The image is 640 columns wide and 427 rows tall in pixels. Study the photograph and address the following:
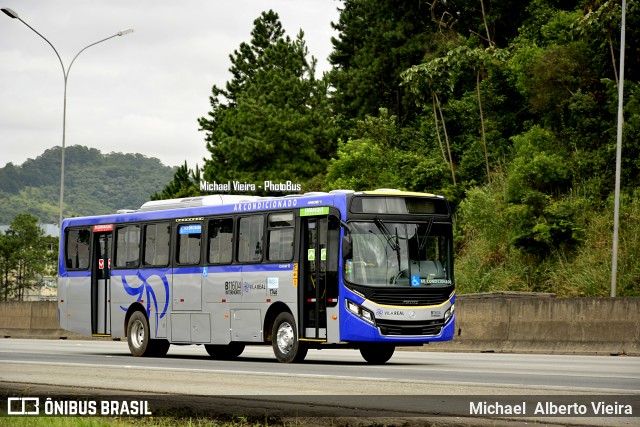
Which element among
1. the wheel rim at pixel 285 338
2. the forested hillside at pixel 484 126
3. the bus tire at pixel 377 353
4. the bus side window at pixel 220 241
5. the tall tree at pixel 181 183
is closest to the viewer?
the wheel rim at pixel 285 338

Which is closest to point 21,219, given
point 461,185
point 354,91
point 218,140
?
point 218,140

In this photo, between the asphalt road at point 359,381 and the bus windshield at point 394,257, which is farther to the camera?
the bus windshield at point 394,257

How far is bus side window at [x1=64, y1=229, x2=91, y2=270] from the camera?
91.7ft

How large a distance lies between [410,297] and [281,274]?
2774mm

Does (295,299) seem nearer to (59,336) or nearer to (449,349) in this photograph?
(449,349)

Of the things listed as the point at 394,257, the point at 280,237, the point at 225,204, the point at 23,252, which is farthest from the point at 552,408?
the point at 23,252

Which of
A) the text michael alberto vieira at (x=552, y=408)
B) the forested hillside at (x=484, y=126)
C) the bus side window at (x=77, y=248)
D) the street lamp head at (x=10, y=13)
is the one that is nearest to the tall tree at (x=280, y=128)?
the forested hillside at (x=484, y=126)

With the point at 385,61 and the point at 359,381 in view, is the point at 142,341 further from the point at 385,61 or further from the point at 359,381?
the point at 385,61

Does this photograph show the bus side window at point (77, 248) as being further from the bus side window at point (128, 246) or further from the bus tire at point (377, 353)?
the bus tire at point (377, 353)

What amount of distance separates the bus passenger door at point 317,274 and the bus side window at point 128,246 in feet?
19.8

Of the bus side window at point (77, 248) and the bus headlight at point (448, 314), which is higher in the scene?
the bus side window at point (77, 248)

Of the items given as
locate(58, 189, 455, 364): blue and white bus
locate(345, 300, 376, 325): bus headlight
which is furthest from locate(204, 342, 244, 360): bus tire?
locate(345, 300, 376, 325): bus headlight

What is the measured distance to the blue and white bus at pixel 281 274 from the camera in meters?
20.8

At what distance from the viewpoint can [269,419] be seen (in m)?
11.1
